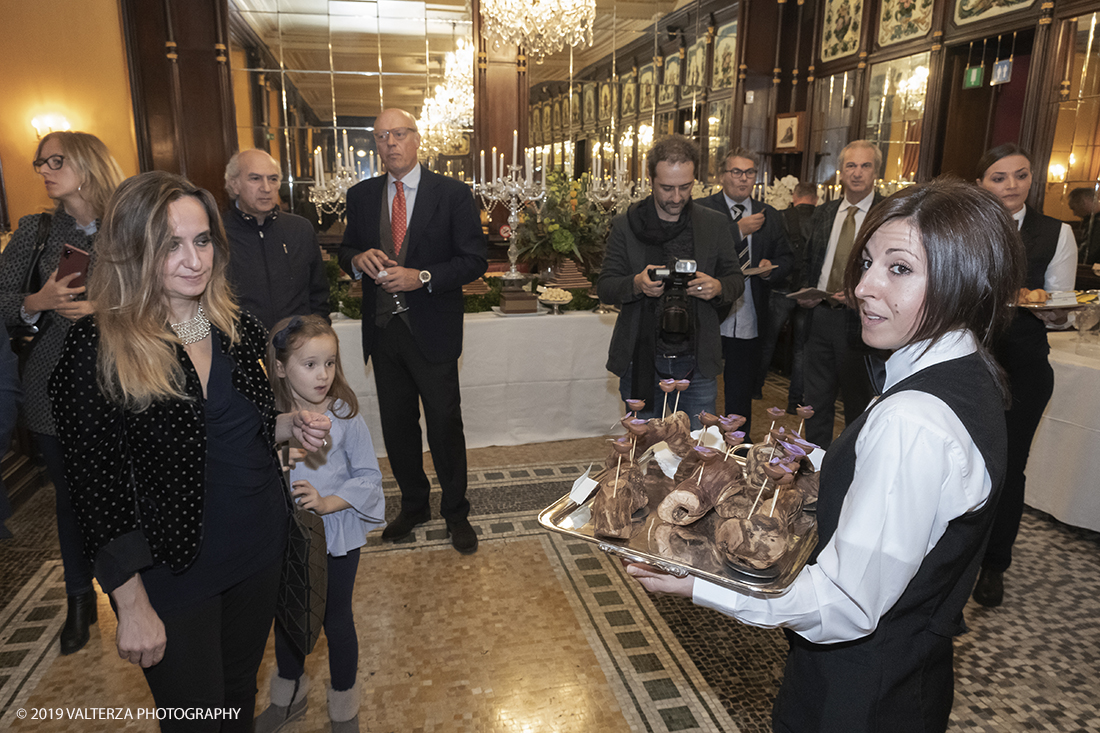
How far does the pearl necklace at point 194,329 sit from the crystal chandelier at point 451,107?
19.9 feet

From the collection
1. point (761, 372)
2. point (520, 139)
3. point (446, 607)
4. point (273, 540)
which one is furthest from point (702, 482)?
point (520, 139)

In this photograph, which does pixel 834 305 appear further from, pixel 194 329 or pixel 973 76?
pixel 973 76

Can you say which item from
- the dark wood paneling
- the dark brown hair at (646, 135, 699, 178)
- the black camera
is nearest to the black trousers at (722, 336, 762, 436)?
the black camera

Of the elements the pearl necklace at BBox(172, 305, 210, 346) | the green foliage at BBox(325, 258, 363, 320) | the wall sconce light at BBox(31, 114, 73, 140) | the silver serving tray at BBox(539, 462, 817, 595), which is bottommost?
the silver serving tray at BBox(539, 462, 817, 595)

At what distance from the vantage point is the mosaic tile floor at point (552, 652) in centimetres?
209

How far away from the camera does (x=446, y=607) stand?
8.75 feet

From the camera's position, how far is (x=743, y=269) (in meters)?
3.89

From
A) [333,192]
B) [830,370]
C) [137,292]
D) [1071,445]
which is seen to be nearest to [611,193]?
[830,370]

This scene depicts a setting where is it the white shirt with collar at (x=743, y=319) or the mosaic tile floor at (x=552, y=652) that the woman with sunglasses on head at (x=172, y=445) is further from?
the white shirt with collar at (x=743, y=319)

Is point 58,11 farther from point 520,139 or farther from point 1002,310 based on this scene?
point 1002,310

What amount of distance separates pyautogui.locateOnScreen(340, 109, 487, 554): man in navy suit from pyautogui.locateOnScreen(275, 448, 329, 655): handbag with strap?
1.35 m

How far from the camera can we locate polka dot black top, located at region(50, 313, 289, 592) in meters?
1.17

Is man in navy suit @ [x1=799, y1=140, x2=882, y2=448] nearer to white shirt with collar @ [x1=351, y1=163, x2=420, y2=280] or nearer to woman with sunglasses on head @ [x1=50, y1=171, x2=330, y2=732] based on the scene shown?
white shirt with collar @ [x1=351, y1=163, x2=420, y2=280]

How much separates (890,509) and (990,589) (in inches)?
91.6
